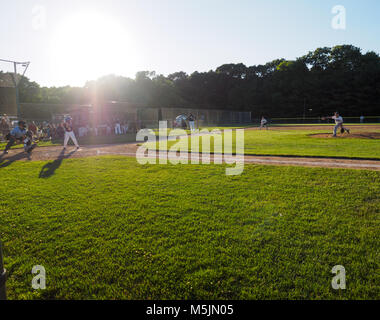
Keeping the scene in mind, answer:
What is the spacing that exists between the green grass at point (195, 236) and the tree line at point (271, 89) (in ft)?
194

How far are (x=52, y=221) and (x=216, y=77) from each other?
306 feet

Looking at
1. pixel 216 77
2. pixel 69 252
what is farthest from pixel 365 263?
pixel 216 77

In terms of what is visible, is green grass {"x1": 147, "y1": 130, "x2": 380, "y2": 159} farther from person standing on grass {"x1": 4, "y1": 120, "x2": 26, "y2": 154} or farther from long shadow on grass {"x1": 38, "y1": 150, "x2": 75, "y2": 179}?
person standing on grass {"x1": 4, "y1": 120, "x2": 26, "y2": 154}

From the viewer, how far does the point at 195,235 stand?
3.89 meters

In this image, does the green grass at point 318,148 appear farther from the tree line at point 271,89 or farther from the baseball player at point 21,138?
the tree line at point 271,89

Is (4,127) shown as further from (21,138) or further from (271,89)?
(271,89)

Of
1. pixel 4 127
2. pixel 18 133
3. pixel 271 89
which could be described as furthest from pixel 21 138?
pixel 271 89

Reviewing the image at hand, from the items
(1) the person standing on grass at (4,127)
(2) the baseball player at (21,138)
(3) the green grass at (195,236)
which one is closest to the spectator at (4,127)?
(1) the person standing on grass at (4,127)

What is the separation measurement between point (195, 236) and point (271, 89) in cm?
8439

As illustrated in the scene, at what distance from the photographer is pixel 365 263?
3111 millimetres

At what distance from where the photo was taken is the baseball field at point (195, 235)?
2.80 meters

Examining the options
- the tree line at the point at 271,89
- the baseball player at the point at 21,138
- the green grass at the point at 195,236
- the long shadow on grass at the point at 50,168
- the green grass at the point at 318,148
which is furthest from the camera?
the tree line at the point at 271,89

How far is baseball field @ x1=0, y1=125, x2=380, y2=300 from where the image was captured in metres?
2.80

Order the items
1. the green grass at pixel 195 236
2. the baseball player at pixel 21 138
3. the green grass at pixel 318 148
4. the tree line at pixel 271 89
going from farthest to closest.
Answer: the tree line at pixel 271 89
the baseball player at pixel 21 138
the green grass at pixel 318 148
the green grass at pixel 195 236
